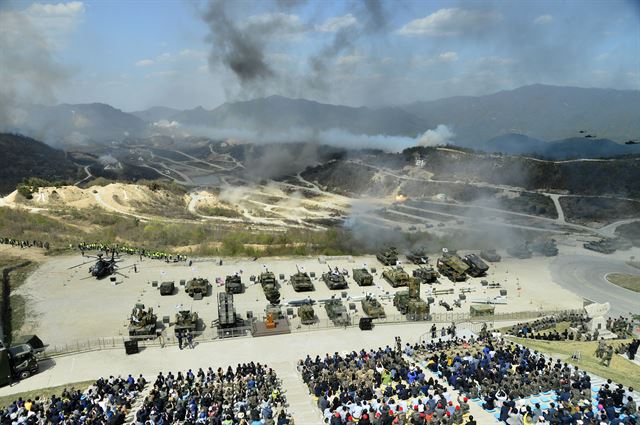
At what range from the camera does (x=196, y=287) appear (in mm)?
43969

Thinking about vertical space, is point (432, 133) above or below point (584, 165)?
above

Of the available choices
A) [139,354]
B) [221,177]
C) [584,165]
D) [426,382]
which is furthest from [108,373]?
[221,177]

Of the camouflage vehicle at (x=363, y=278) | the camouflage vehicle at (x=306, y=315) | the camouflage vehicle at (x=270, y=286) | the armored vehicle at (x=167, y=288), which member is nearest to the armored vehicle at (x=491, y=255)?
the camouflage vehicle at (x=363, y=278)

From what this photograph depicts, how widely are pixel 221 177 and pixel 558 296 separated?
118 m

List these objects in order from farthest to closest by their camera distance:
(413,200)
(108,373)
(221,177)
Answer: (221,177) < (413,200) < (108,373)

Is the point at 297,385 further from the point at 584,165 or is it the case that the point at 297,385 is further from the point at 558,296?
the point at 584,165

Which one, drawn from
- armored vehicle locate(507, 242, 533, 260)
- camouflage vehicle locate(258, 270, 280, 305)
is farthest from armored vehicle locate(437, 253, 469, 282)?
camouflage vehicle locate(258, 270, 280, 305)

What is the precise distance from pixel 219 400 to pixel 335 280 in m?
24.3

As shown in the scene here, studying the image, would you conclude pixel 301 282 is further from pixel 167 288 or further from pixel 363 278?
pixel 167 288

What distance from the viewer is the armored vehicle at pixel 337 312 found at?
3669 centimetres

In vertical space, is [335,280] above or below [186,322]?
above

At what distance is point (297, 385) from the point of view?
26.2 meters

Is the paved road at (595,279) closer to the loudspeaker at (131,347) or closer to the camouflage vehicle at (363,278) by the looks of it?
the camouflage vehicle at (363,278)

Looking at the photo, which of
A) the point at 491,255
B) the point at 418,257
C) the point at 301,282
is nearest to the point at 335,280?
the point at 301,282
